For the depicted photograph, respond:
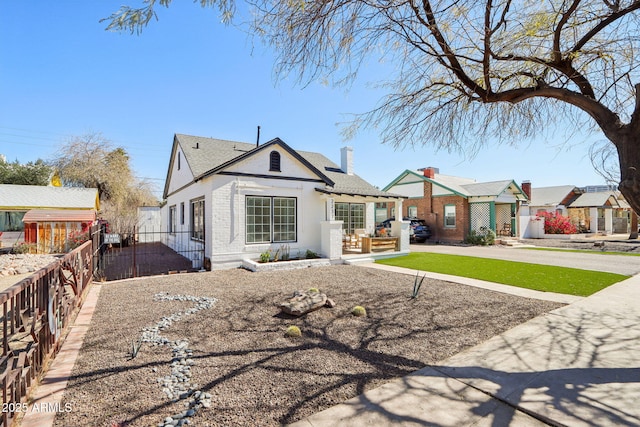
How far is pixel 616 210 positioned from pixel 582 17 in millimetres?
37679

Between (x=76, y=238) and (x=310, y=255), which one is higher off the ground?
(x=76, y=238)

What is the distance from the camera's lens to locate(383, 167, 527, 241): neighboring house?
2058 centimetres

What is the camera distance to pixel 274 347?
425 cm

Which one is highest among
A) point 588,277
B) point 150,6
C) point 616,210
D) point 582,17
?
point 582,17

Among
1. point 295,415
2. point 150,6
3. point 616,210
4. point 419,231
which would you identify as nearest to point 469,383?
point 295,415

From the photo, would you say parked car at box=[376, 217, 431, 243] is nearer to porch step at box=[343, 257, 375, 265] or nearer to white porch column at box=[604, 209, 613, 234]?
porch step at box=[343, 257, 375, 265]

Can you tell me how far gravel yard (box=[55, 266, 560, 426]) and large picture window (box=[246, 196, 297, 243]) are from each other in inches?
144

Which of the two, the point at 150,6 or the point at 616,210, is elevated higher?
the point at 150,6

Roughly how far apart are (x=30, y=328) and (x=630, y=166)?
7.17 m

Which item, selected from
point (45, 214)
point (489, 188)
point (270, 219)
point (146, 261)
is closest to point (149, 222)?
point (45, 214)

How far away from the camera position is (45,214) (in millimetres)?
16125

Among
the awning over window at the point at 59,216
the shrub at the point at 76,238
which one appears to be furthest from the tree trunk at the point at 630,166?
the awning over window at the point at 59,216

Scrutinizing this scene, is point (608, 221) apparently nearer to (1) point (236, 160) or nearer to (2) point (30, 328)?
(1) point (236, 160)

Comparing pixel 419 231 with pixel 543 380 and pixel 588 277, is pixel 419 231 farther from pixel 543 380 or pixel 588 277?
pixel 543 380
